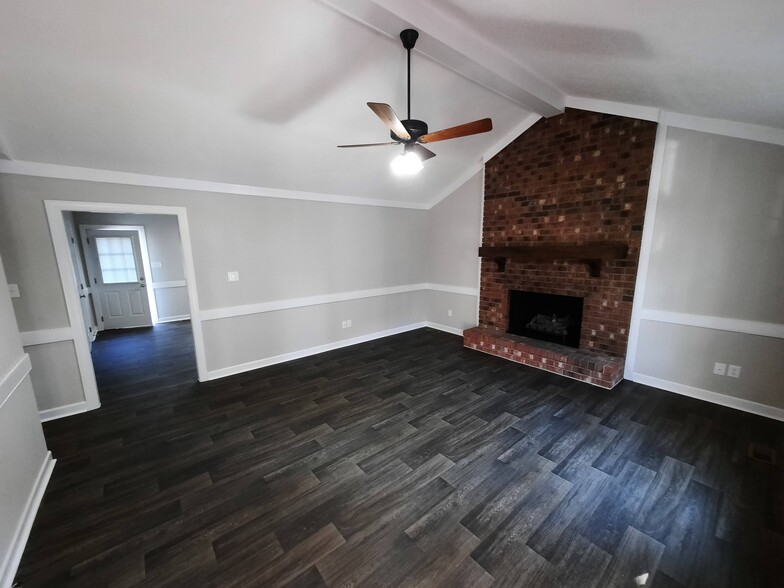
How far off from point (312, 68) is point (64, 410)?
3785 millimetres

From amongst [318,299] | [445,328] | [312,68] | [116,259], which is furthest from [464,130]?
[116,259]

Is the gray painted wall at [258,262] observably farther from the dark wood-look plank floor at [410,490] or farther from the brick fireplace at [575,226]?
the brick fireplace at [575,226]

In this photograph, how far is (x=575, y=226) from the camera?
3643mm

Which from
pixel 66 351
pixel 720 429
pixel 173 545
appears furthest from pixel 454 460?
pixel 66 351

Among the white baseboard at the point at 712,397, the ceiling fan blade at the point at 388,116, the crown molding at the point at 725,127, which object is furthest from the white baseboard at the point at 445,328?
the ceiling fan blade at the point at 388,116

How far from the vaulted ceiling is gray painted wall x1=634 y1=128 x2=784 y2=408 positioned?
0.39 metres

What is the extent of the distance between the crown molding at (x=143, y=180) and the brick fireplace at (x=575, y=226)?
2435 mm

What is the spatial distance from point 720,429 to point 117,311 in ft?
28.1

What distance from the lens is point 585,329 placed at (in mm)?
3689

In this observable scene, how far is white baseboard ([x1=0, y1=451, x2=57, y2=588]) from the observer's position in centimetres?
145

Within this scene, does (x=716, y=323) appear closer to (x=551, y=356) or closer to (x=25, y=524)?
(x=551, y=356)

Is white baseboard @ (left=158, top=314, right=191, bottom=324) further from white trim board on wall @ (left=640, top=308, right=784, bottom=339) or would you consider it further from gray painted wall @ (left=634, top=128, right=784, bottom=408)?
gray painted wall @ (left=634, top=128, right=784, bottom=408)

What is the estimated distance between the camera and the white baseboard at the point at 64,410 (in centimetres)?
280

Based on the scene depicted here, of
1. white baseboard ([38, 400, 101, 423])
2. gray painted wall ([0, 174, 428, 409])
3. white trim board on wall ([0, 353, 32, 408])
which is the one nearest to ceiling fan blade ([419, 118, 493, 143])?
gray painted wall ([0, 174, 428, 409])
